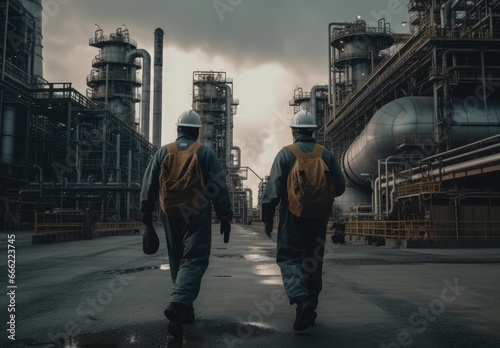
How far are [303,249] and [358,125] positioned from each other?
122 ft

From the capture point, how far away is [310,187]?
4.00 metres

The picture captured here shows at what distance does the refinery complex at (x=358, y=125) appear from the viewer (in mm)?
19359

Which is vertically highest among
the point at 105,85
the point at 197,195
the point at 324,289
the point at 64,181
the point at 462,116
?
the point at 105,85

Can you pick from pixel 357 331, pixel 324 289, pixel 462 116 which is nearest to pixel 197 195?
pixel 357 331

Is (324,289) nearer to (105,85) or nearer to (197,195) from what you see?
(197,195)

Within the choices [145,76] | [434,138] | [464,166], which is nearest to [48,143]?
[145,76]

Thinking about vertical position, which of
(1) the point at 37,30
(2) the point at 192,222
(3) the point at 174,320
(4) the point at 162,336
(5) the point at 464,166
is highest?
(1) the point at 37,30

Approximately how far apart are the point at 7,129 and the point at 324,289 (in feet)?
120

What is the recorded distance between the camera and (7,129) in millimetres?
35969

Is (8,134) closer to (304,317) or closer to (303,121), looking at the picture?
(303,121)

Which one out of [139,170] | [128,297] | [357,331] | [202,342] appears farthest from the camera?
[139,170]

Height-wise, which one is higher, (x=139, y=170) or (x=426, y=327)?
(x=139, y=170)

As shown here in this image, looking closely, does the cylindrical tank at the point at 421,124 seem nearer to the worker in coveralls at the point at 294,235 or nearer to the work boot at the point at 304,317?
the worker in coveralls at the point at 294,235

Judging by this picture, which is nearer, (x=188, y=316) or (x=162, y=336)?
(x=162, y=336)
